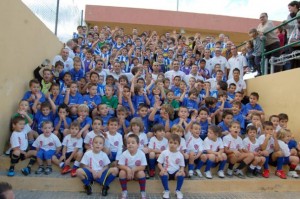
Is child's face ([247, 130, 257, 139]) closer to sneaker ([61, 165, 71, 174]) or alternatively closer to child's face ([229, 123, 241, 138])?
child's face ([229, 123, 241, 138])

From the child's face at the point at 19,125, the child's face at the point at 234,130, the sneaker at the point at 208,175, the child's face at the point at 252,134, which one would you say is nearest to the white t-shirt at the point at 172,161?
the sneaker at the point at 208,175

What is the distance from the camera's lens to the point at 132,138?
4047 millimetres

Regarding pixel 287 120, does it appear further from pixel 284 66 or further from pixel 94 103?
pixel 94 103

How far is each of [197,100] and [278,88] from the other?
1719 mm

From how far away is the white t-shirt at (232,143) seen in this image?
4.72 metres

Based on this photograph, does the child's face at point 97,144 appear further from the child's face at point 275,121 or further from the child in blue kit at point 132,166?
the child's face at point 275,121

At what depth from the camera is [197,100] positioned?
6.20m

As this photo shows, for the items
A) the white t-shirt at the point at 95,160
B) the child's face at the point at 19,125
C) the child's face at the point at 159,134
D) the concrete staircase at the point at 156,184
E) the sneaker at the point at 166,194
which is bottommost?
the sneaker at the point at 166,194

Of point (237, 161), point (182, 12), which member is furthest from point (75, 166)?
point (182, 12)

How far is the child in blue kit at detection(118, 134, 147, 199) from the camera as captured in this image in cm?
389

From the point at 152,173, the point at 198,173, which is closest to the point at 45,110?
the point at 152,173

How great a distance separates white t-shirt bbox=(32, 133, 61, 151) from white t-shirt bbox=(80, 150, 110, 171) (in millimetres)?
639

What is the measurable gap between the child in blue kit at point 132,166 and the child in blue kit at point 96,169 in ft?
0.43

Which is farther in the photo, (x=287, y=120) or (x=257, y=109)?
(x=257, y=109)
